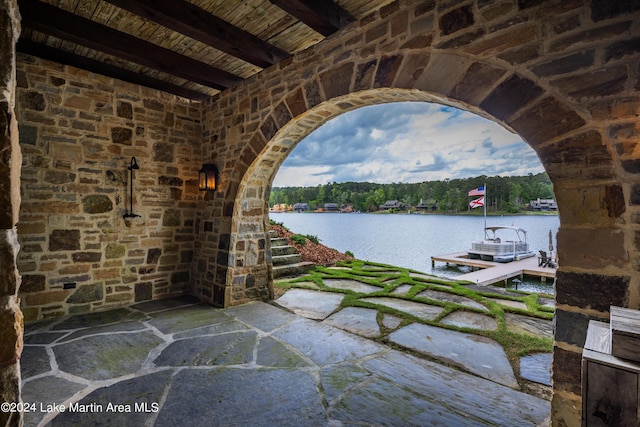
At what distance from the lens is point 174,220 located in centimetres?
402

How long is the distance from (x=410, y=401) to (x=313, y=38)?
123 inches

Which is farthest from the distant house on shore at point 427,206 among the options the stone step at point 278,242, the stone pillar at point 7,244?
the stone pillar at point 7,244

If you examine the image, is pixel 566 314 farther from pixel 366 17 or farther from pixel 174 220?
pixel 174 220

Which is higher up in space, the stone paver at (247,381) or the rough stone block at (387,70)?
the rough stone block at (387,70)

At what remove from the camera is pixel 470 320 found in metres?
3.13

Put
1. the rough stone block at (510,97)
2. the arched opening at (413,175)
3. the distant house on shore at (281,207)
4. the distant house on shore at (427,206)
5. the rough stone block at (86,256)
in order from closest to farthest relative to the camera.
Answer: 1. the rough stone block at (510,97)
2. the rough stone block at (86,256)
3. the arched opening at (413,175)
4. the distant house on shore at (281,207)
5. the distant house on shore at (427,206)

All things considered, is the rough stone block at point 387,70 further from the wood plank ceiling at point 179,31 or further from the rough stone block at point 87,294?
the rough stone block at point 87,294

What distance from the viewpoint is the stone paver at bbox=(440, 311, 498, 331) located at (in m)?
2.96

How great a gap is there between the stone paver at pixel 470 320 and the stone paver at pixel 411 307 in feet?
0.52

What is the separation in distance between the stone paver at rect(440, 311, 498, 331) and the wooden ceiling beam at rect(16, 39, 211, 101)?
425 centimetres

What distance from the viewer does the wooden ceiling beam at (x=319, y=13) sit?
2223 millimetres

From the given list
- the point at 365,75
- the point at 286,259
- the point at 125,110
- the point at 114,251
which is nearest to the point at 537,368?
the point at 365,75

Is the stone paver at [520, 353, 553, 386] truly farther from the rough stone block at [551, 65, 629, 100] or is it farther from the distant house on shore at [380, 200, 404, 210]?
the distant house on shore at [380, 200, 404, 210]

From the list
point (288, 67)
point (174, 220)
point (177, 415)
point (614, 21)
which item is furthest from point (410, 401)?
point (174, 220)
